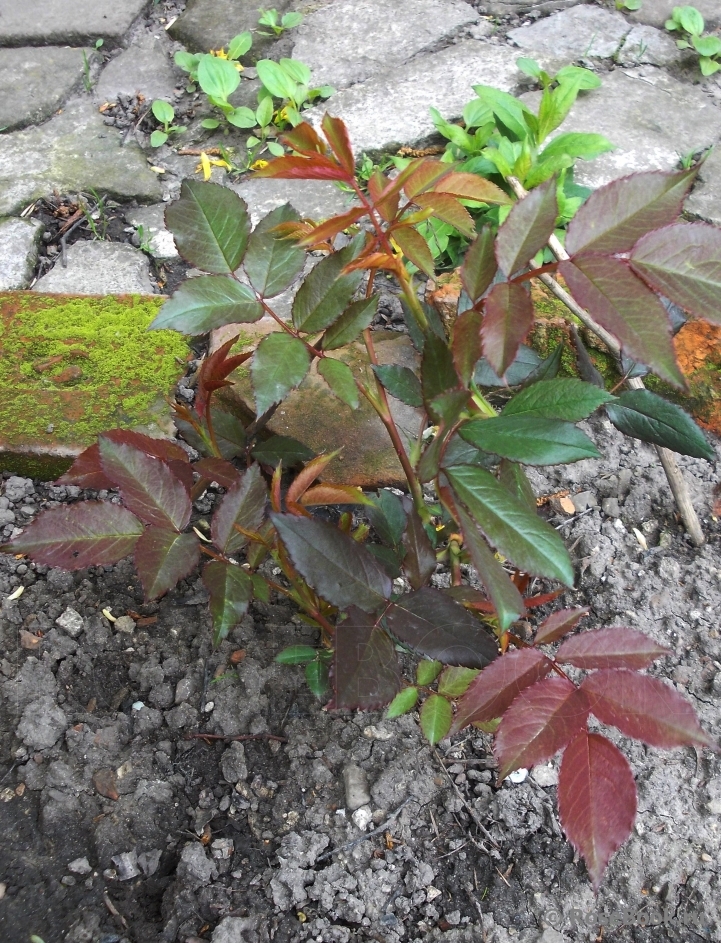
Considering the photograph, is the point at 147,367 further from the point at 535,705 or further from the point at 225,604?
the point at 535,705

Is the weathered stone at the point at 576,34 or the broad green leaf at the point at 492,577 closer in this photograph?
the broad green leaf at the point at 492,577

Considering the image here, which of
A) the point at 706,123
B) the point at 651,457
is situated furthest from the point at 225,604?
the point at 706,123

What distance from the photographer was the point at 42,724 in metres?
1.27

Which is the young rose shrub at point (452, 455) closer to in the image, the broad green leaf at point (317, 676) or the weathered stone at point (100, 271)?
the broad green leaf at point (317, 676)

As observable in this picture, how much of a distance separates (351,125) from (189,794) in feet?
6.42

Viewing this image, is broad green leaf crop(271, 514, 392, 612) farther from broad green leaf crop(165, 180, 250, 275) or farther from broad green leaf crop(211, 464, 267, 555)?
broad green leaf crop(165, 180, 250, 275)

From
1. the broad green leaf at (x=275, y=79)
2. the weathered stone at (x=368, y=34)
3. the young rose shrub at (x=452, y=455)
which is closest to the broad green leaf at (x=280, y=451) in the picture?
the young rose shrub at (x=452, y=455)

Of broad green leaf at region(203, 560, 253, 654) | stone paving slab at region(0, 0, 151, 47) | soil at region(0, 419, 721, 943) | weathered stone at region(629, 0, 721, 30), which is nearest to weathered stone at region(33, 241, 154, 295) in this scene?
soil at region(0, 419, 721, 943)

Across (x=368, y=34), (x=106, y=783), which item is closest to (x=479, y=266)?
(x=106, y=783)

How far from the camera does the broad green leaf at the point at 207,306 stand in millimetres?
922

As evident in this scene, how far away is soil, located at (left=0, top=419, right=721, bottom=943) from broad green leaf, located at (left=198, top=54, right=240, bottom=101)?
1.68m

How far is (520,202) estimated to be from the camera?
805 mm

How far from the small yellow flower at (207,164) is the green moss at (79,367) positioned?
0.70 m

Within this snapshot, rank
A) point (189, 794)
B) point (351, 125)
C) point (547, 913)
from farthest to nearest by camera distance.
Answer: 1. point (351, 125)
2. point (189, 794)
3. point (547, 913)
